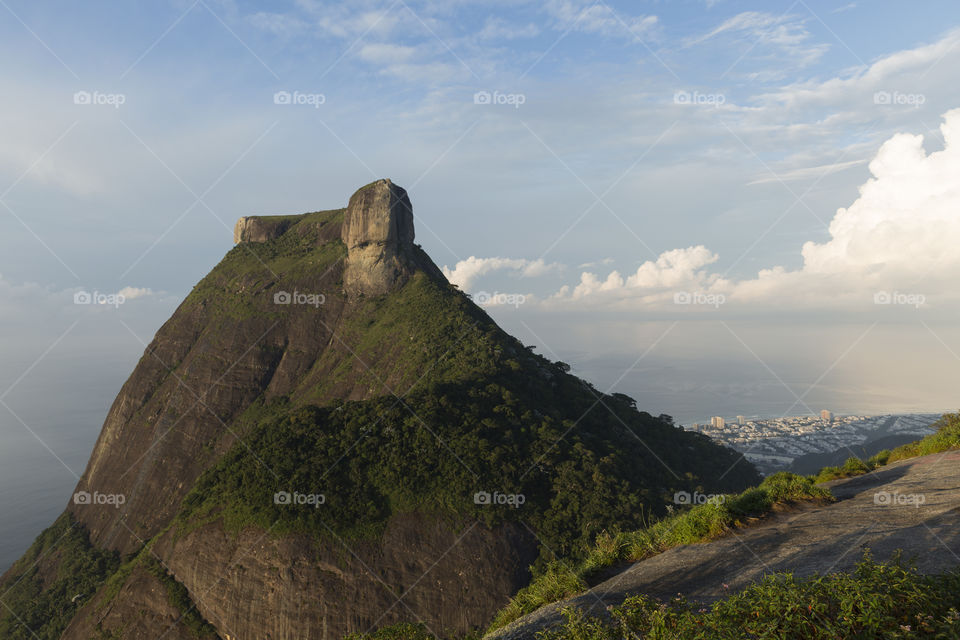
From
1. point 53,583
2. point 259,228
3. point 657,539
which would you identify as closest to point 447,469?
point 657,539

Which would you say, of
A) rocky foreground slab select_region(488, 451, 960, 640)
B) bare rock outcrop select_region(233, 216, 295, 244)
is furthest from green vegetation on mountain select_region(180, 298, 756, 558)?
bare rock outcrop select_region(233, 216, 295, 244)

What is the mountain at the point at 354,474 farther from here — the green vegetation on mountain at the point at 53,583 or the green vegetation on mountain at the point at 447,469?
the green vegetation on mountain at the point at 53,583

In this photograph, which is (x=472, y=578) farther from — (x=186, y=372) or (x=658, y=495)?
(x=186, y=372)

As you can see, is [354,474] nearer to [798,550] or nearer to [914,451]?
[914,451]

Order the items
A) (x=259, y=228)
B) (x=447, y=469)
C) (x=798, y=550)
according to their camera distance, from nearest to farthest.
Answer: (x=798, y=550)
(x=447, y=469)
(x=259, y=228)

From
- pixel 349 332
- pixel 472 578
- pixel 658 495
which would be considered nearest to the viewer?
pixel 472 578

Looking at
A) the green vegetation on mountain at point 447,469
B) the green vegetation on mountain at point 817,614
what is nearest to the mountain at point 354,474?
the green vegetation on mountain at point 447,469

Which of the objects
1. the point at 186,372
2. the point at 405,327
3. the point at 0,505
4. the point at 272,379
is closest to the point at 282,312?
the point at 272,379
